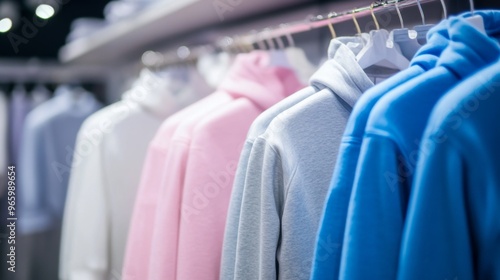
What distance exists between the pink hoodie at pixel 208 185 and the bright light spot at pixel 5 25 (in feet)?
6.72

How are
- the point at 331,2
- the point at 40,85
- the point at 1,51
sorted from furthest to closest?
the point at 1,51 → the point at 40,85 → the point at 331,2

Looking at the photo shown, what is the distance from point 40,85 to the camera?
7.73ft

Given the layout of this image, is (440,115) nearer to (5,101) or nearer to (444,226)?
(444,226)

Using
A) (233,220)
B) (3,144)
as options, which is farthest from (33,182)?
(233,220)

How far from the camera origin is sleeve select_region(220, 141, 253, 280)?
2.59 ft

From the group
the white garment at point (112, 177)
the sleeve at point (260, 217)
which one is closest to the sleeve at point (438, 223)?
the sleeve at point (260, 217)

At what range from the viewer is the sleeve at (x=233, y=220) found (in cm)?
79

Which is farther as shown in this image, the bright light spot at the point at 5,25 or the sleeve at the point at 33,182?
the bright light spot at the point at 5,25

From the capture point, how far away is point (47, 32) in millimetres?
2766

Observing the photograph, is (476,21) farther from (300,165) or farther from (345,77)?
(300,165)

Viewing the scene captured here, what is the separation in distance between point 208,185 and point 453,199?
498 mm

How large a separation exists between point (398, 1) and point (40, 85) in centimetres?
202

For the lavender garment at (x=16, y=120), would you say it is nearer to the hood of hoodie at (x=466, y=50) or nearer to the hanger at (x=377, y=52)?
the hanger at (x=377, y=52)

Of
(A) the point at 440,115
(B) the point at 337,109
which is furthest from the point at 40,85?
(A) the point at 440,115
